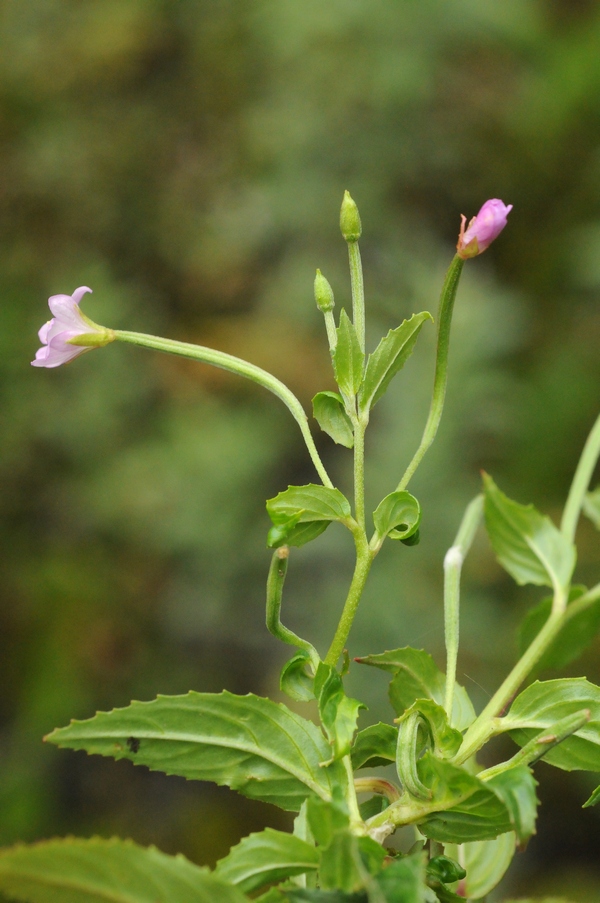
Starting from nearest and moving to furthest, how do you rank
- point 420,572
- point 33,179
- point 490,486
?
point 490,486 < point 420,572 < point 33,179

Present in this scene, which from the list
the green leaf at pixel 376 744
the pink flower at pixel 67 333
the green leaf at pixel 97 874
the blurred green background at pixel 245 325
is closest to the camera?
the green leaf at pixel 97 874

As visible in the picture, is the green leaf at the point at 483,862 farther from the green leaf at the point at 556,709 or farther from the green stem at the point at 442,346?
the green stem at the point at 442,346

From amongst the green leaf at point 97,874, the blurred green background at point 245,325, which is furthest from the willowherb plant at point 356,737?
the blurred green background at point 245,325

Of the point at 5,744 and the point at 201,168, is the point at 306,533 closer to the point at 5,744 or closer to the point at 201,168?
the point at 5,744

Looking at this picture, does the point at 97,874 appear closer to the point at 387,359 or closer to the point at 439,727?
the point at 439,727

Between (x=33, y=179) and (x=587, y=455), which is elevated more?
(x=33, y=179)

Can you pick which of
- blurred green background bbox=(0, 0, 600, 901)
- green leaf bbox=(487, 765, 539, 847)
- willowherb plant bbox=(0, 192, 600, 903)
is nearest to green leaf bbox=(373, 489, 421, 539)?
willowherb plant bbox=(0, 192, 600, 903)

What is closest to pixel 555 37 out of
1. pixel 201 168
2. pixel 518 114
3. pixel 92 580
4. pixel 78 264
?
pixel 518 114
